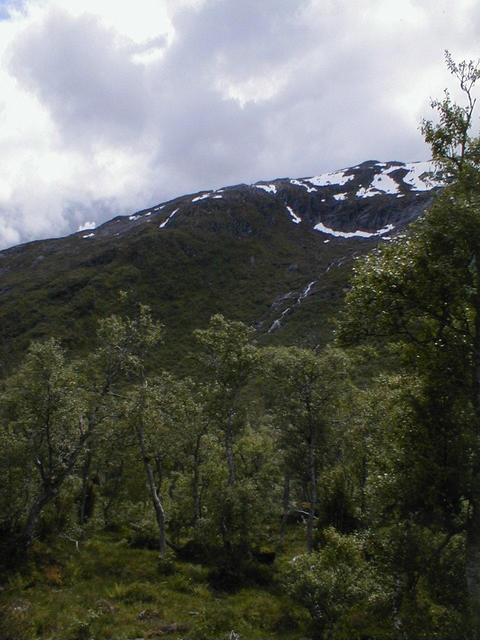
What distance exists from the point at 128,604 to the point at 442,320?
18.4 meters

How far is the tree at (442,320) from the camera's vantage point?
1163cm

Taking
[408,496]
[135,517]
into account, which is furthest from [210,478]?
[408,496]

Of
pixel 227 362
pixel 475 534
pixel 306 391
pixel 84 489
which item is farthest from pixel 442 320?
pixel 84 489

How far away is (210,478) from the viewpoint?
103 feet

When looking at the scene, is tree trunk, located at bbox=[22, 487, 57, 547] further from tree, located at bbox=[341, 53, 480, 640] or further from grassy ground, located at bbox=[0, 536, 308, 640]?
tree, located at bbox=[341, 53, 480, 640]

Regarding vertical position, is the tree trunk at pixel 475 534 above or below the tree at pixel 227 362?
below

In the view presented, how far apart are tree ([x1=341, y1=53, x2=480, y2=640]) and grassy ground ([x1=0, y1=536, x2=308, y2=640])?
9.61 metres

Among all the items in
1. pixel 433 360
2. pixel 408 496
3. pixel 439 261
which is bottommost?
pixel 408 496

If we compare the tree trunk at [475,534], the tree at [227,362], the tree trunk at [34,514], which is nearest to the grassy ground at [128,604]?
the tree trunk at [34,514]

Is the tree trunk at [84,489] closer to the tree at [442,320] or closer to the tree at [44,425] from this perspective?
the tree at [44,425]

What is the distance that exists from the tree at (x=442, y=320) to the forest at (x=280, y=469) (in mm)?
49

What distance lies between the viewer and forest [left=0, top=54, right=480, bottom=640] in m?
12.0

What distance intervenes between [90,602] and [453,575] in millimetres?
15829

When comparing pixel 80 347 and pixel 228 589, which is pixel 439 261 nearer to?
pixel 228 589
